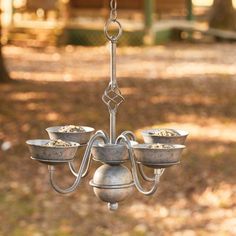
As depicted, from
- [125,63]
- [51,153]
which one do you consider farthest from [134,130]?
[51,153]

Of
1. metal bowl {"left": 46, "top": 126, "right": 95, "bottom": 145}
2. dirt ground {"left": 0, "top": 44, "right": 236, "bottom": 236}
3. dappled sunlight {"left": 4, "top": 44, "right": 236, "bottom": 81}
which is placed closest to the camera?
metal bowl {"left": 46, "top": 126, "right": 95, "bottom": 145}

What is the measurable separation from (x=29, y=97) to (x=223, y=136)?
4043 millimetres

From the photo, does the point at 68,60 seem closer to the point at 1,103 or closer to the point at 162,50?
the point at 162,50

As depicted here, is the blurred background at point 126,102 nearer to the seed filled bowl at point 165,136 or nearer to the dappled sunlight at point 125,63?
the dappled sunlight at point 125,63

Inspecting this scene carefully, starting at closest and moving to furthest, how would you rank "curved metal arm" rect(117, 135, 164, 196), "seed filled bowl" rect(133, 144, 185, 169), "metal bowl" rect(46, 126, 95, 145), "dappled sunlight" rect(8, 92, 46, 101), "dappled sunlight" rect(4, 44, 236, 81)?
"seed filled bowl" rect(133, 144, 185, 169)
"curved metal arm" rect(117, 135, 164, 196)
"metal bowl" rect(46, 126, 95, 145)
"dappled sunlight" rect(8, 92, 46, 101)
"dappled sunlight" rect(4, 44, 236, 81)

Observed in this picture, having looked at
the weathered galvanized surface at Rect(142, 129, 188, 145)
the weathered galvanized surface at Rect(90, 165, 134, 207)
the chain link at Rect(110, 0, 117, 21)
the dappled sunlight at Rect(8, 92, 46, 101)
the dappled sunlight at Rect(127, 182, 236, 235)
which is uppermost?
the chain link at Rect(110, 0, 117, 21)

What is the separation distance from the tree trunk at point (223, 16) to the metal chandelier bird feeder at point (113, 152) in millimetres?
23253

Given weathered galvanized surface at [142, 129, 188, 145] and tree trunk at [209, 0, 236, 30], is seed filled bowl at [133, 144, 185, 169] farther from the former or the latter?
tree trunk at [209, 0, 236, 30]

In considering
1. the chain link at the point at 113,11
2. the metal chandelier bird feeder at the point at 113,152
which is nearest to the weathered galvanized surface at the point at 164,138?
the metal chandelier bird feeder at the point at 113,152

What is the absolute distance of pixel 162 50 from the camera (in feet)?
74.7

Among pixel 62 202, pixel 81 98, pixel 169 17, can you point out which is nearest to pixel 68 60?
pixel 81 98

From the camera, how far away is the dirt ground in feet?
31.7

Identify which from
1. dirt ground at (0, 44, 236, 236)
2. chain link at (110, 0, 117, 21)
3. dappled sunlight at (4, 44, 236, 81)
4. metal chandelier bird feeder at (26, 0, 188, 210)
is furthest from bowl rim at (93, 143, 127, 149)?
dappled sunlight at (4, 44, 236, 81)

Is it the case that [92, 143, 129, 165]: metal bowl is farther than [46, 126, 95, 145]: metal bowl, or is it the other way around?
[46, 126, 95, 145]: metal bowl
